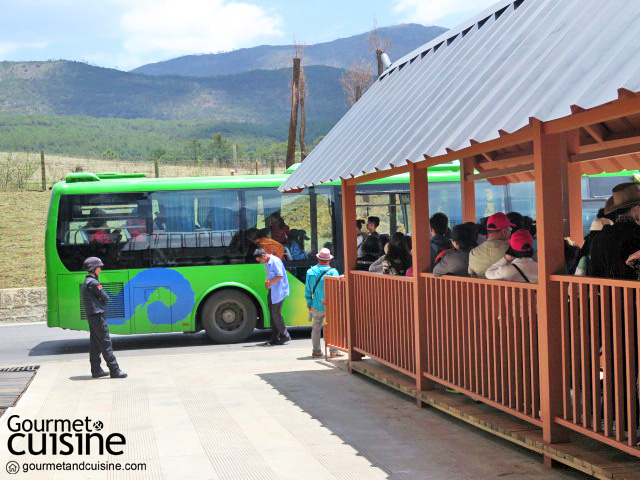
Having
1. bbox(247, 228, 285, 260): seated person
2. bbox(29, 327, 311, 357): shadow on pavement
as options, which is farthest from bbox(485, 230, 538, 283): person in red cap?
bbox(29, 327, 311, 357): shadow on pavement

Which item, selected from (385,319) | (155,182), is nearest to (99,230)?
(155,182)

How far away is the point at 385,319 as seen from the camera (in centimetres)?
1026

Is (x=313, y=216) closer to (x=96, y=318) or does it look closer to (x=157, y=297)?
(x=157, y=297)

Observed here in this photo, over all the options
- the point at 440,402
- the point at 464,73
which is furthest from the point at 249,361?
the point at 464,73

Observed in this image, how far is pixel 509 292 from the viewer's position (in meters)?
7.04

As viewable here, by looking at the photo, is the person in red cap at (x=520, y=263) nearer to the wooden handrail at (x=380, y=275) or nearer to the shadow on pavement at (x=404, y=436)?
the shadow on pavement at (x=404, y=436)

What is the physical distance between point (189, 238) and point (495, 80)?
998cm

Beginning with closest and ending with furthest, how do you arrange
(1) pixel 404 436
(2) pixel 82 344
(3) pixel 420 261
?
(1) pixel 404 436
(3) pixel 420 261
(2) pixel 82 344

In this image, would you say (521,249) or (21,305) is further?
(21,305)

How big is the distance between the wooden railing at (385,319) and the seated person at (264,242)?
4.83m

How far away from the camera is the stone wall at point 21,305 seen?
22031 millimetres

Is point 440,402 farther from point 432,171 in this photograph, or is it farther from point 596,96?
point 432,171

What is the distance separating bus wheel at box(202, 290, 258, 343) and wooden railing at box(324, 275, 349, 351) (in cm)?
360

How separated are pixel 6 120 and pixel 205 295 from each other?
5292 inches
